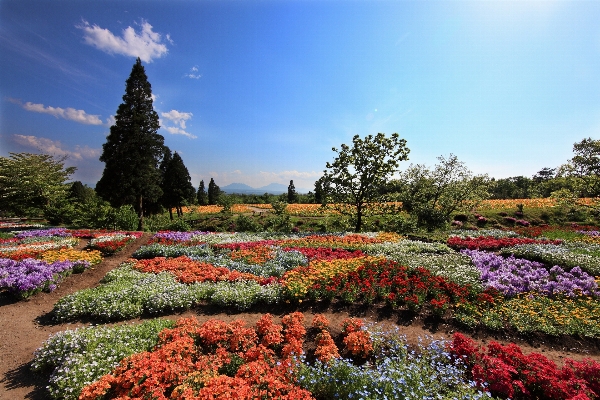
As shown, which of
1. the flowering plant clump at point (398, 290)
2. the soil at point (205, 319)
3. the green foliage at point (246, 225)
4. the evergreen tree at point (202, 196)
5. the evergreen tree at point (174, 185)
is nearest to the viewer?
the soil at point (205, 319)

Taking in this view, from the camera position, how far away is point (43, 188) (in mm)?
25703

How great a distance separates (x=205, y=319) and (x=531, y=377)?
7.06 m

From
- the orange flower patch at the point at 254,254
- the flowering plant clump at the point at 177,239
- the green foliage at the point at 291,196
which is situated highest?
the green foliage at the point at 291,196

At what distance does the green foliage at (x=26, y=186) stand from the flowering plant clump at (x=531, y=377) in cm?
3349

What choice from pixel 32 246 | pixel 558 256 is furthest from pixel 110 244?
pixel 558 256

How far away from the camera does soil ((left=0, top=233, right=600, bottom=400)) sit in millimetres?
5133

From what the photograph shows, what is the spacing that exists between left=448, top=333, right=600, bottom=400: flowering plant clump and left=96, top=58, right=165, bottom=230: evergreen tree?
79.8ft

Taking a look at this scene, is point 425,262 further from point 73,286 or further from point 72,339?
point 73,286

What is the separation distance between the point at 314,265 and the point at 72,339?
22.8 ft

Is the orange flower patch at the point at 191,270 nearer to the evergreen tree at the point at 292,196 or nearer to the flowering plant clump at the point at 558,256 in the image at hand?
the flowering plant clump at the point at 558,256

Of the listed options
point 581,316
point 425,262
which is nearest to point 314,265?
point 425,262

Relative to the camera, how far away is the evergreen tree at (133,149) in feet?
73.1

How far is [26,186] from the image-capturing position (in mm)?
24141

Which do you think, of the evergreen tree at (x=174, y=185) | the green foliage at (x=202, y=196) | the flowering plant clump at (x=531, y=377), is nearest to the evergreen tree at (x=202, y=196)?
the green foliage at (x=202, y=196)
